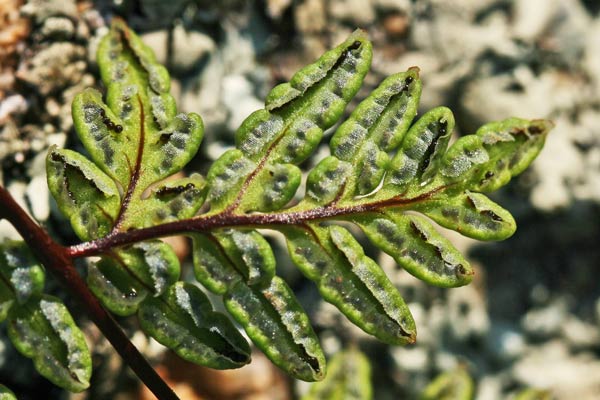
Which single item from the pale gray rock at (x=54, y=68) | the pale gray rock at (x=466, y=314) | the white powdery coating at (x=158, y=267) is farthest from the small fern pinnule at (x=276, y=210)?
the pale gray rock at (x=466, y=314)

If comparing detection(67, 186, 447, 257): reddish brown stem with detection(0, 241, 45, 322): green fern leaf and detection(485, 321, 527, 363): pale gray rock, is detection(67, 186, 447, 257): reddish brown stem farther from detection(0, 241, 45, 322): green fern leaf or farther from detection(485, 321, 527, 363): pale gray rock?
detection(485, 321, 527, 363): pale gray rock

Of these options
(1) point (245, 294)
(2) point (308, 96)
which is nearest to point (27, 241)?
(1) point (245, 294)

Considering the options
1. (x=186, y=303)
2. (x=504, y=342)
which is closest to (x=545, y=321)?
(x=504, y=342)

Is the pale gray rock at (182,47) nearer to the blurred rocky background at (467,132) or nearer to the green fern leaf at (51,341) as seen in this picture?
the blurred rocky background at (467,132)

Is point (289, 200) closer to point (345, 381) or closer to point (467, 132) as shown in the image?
point (345, 381)

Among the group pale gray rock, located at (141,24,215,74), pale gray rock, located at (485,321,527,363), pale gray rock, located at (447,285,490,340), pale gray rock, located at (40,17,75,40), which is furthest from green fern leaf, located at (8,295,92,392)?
pale gray rock, located at (485,321,527,363)

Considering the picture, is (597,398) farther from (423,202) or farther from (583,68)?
(423,202)

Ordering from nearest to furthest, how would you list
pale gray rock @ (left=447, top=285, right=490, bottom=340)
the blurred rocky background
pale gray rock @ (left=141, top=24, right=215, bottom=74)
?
pale gray rock @ (left=141, top=24, right=215, bottom=74) < the blurred rocky background < pale gray rock @ (left=447, top=285, right=490, bottom=340)
